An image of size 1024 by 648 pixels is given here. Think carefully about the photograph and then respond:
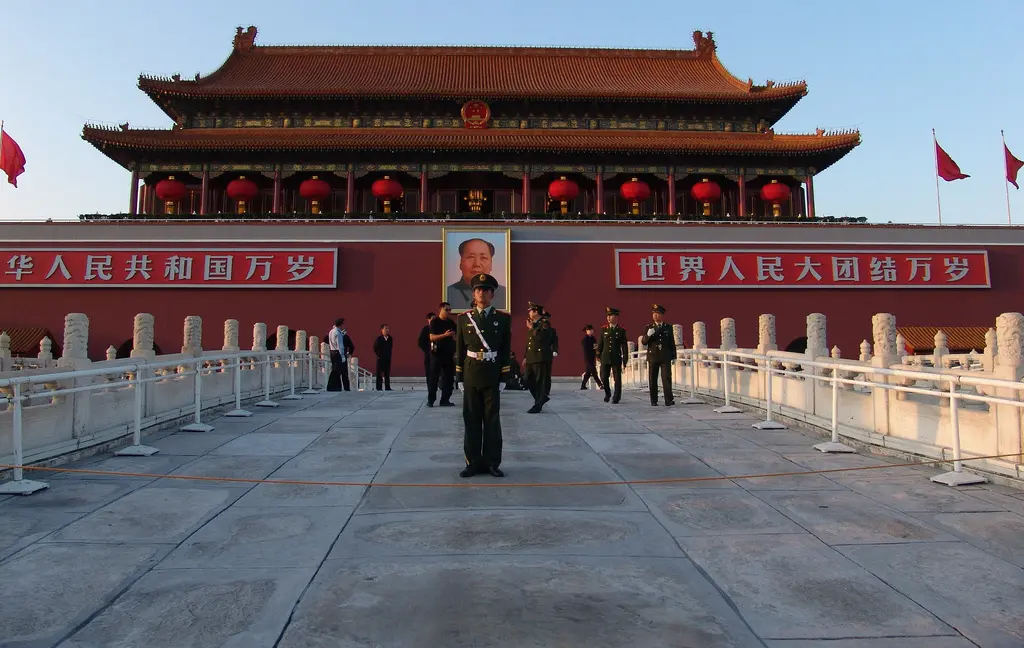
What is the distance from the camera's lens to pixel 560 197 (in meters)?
22.8

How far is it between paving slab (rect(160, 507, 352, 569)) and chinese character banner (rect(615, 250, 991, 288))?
17.2 meters

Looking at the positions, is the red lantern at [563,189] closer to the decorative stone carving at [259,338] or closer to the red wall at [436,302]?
the red wall at [436,302]

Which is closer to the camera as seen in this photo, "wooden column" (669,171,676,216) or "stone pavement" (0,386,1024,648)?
"stone pavement" (0,386,1024,648)

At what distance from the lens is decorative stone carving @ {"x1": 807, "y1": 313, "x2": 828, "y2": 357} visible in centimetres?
799

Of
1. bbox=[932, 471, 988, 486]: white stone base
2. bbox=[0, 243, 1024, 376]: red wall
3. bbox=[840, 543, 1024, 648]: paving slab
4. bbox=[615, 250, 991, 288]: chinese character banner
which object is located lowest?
bbox=[840, 543, 1024, 648]: paving slab

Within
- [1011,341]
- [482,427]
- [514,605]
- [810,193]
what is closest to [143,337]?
[482,427]

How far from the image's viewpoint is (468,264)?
2022 centimetres

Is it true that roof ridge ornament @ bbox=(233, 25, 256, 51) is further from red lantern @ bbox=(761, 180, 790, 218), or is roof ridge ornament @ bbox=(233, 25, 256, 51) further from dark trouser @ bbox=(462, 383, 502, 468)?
dark trouser @ bbox=(462, 383, 502, 468)

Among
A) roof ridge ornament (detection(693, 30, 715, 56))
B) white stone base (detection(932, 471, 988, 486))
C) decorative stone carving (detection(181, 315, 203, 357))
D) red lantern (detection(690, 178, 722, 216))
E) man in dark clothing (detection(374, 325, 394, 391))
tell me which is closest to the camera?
white stone base (detection(932, 471, 988, 486))

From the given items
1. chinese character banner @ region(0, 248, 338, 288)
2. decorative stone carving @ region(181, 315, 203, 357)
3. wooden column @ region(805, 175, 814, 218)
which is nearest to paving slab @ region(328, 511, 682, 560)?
decorative stone carving @ region(181, 315, 203, 357)

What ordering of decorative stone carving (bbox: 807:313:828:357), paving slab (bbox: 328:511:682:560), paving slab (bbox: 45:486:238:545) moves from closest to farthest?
paving slab (bbox: 328:511:682:560) → paving slab (bbox: 45:486:238:545) → decorative stone carving (bbox: 807:313:828:357)

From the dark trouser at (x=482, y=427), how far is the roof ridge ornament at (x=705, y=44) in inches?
1063

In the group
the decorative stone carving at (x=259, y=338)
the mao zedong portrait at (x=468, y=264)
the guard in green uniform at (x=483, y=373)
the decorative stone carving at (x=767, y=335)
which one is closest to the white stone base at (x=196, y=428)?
the guard in green uniform at (x=483, y=373)

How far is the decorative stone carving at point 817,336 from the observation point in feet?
26.2
